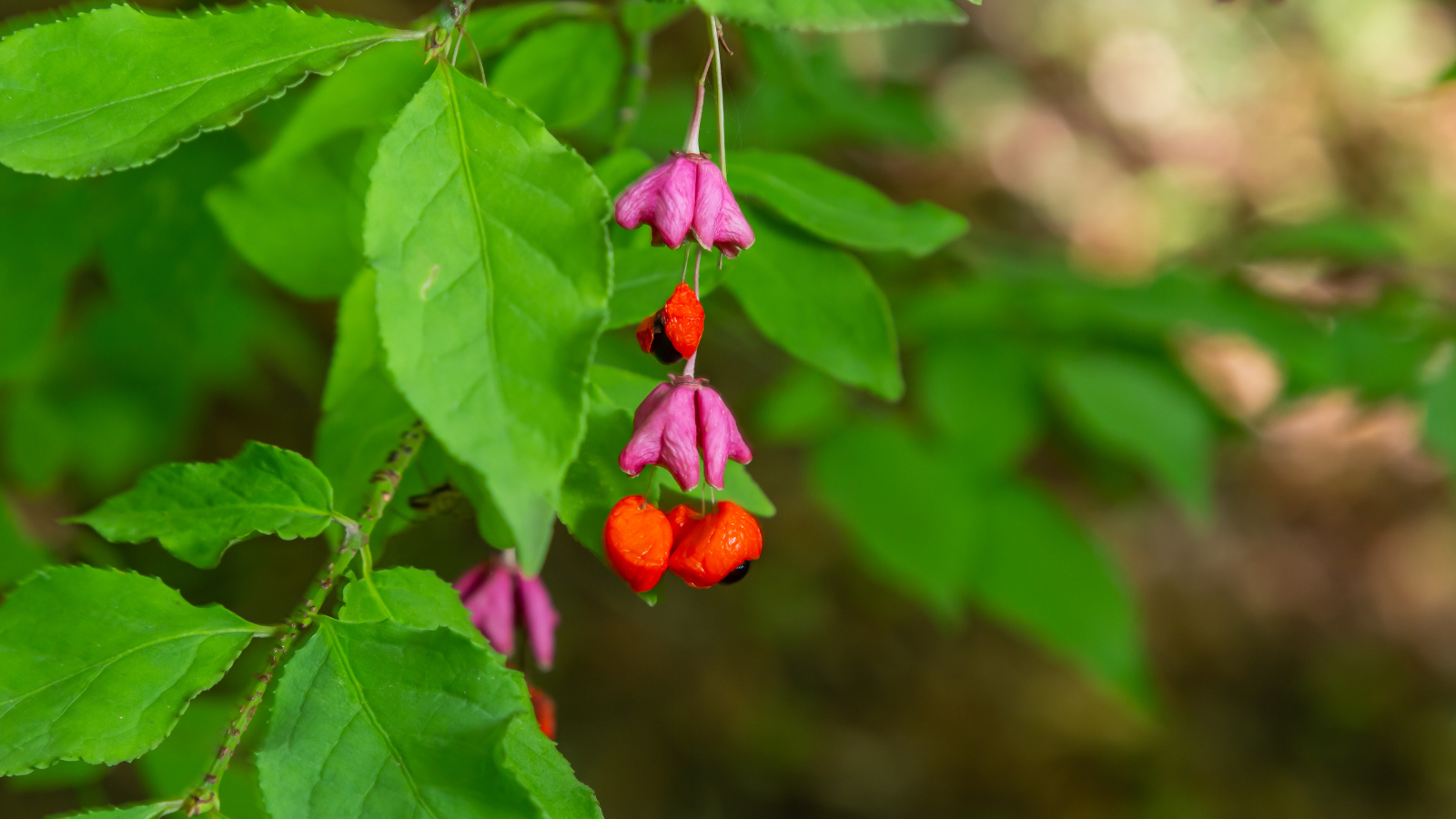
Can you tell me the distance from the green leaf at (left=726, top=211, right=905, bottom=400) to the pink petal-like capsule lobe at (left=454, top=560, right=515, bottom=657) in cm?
33

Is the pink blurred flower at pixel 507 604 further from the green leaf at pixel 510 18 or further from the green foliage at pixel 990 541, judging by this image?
the green foliage at pixel 990 541

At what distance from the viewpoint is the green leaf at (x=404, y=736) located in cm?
63

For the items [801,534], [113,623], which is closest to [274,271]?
[113,623]

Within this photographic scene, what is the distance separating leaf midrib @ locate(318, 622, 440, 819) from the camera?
64 cm

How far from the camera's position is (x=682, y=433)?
2.30 ft

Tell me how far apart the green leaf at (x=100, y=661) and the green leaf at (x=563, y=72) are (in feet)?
1.85

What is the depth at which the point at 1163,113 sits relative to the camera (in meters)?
5.34

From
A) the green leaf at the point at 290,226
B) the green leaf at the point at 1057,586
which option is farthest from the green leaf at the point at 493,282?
the green leaf at the point at 1057,586

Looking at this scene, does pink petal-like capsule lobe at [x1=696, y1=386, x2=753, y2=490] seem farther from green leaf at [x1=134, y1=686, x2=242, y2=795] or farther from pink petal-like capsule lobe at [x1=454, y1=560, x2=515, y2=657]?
green leaf at [x1=134, y1=686, x2=242, y2=795]

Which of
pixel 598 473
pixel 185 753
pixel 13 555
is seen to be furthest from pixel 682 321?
pixel 185 753

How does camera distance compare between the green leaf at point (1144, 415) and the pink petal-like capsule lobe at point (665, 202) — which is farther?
the green leaf at point (1144, 415)

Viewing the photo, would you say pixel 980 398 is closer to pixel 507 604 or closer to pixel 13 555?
pixel 507 604

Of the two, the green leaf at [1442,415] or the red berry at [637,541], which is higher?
the red berry at [637,541]

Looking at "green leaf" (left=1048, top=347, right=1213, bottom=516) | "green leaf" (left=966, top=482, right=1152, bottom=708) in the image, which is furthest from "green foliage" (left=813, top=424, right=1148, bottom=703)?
"green leaf" (left=1048, top=347, right=1213, bottom=516)
